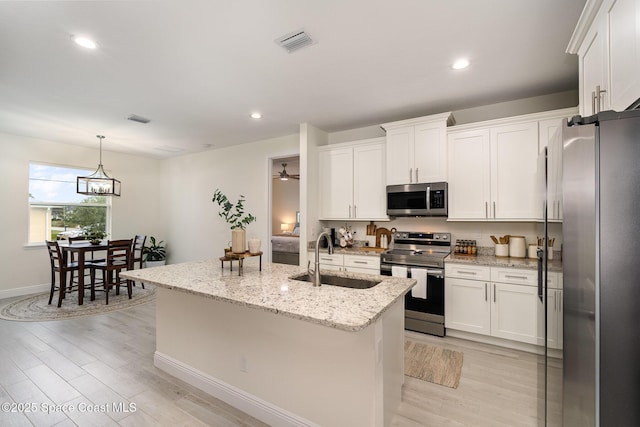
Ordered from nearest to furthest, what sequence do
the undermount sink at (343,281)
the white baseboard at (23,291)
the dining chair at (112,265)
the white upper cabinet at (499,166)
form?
the undermount sink at (343,281) < the white upper cabinet at (499,166) < the dining chair at (112,265) < the white baseboard at (23,291)

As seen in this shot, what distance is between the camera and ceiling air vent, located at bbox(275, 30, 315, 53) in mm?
2131

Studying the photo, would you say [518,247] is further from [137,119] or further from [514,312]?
[137,119]

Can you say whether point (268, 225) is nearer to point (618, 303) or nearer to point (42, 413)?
point (42, 413)

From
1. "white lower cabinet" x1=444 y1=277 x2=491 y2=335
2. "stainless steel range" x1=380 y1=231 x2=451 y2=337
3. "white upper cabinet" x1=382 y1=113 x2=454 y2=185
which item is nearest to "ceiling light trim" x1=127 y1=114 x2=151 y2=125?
"white upper cabinet" x1=382 y1=113 x2=454 y2=185

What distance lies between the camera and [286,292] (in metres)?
1.74

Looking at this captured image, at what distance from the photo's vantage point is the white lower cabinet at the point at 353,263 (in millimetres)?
3627

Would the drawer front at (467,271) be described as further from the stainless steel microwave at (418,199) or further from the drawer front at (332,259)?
the drawer front at (332,259)

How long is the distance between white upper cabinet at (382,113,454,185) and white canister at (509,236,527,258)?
1032mm

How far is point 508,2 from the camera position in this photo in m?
1.80

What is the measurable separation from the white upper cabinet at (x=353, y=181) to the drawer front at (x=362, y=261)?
60cm

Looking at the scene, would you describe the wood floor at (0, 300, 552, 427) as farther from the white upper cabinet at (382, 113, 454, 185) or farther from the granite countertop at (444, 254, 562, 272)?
the white upper cabinet at (382, 113, 454, 185)

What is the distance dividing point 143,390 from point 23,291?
449cm

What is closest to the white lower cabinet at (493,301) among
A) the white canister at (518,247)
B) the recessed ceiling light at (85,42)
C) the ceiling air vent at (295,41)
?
the white canister at (518,247)

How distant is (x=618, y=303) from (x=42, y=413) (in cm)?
334
